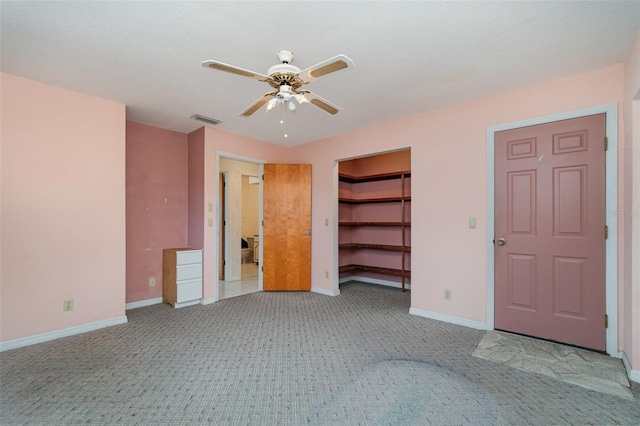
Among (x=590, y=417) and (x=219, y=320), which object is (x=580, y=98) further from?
(x=219, y=320)

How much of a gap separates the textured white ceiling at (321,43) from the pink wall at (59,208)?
294mm

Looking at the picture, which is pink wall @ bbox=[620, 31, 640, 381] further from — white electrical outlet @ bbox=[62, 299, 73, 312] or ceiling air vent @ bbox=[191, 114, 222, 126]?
white electrical outlet @ bbox=[62, 299, 73, 312]

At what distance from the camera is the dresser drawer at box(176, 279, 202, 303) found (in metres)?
3.95

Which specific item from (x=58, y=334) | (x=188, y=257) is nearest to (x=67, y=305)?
(x=58, y=334)

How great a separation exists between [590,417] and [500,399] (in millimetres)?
484

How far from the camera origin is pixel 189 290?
402cm

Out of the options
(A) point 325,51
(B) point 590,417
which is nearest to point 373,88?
(A) point 325,51

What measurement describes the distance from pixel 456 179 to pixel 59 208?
4.34 metres

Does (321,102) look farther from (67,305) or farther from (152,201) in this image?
(67,305)

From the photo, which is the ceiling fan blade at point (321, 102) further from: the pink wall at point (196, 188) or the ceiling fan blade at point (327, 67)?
the pink wall at point (196, 188)

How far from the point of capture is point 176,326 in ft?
10.7

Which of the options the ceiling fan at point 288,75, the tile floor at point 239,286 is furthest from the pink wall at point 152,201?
the ceiling fan at point 288,75

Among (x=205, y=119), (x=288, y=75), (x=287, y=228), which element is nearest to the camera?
(x=288, y=75)

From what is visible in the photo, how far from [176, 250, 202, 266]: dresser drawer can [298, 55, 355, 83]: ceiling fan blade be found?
3.04 meters
